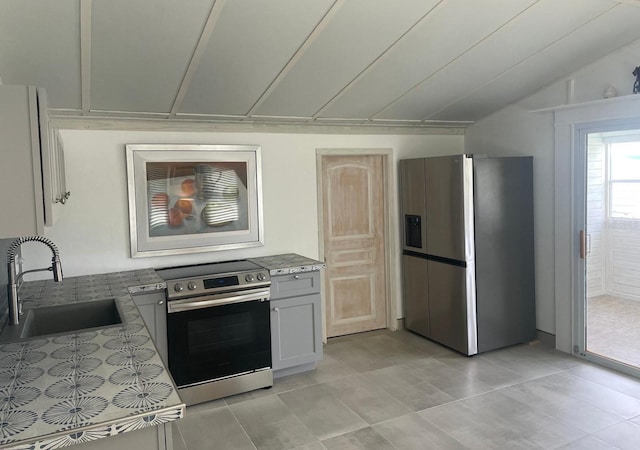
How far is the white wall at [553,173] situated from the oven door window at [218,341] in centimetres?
264

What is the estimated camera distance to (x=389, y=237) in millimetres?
5250

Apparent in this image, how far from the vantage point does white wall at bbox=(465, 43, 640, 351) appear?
4.23 meters

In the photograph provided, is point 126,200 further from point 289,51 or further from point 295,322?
point 289,51

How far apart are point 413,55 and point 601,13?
1243 mm

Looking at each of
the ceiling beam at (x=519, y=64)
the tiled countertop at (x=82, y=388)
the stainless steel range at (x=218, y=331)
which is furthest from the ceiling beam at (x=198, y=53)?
the ceiling beam at (x=519, y=64)

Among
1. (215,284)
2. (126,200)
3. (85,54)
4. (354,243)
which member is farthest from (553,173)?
(85,54)

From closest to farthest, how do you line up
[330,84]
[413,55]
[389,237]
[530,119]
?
[413,55]
[330,84]
[530,119]
[389,237]

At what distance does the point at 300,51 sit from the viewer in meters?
3.27

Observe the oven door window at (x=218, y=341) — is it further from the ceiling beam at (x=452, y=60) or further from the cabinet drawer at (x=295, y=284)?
the ceiling beam at (x=452, y=60)

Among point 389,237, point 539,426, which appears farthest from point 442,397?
point 389,237

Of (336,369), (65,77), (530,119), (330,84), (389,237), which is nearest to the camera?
(65,77)

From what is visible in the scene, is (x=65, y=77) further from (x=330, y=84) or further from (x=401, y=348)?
(x=401, y=348)

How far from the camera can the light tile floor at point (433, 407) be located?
123 inches

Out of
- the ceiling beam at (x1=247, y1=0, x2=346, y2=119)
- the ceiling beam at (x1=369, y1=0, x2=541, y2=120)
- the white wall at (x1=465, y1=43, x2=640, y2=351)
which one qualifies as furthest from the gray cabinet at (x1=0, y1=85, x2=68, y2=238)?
the white wall at (x1=465, y1=43, x2=640, y2=351)
